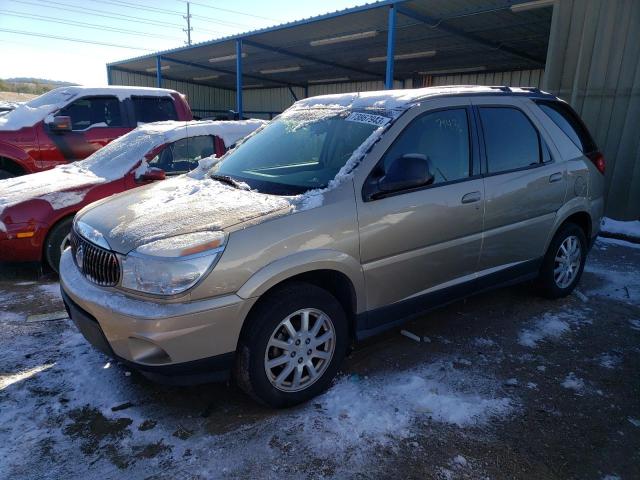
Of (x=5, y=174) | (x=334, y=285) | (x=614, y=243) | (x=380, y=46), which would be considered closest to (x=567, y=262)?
(x=334, y=285)

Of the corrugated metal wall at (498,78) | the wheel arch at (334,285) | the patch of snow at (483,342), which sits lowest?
the patch of snow at (483,342)

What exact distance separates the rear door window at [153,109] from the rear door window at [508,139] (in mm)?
5728

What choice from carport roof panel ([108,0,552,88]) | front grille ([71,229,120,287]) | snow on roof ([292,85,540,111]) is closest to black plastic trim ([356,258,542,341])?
snow on roof ([292,85,540,111])

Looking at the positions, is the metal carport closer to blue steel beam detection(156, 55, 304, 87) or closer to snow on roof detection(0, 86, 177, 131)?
blue steel beam detection(156, 55, 304, 87)

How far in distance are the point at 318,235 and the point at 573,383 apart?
203cm

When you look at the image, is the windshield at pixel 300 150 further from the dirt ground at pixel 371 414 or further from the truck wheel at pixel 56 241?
the truck wheel at pixel 56 241

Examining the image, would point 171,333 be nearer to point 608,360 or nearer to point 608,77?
point 608,360

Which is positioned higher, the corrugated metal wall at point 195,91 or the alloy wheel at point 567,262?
the corrugated metal wall at point 195,91

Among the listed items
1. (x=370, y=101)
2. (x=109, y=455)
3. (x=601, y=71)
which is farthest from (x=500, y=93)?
(x=601, y=71)

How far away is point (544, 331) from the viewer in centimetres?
393

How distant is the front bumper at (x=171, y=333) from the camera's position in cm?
234

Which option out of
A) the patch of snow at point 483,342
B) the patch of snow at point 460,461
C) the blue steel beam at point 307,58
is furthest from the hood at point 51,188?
the blue steel beam at point 307,58

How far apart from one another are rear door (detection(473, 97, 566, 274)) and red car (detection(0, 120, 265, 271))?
2287mm

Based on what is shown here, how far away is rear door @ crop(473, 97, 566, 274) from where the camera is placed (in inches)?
142
